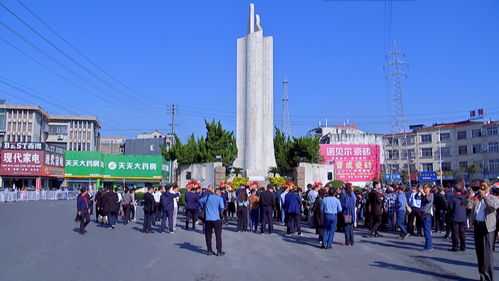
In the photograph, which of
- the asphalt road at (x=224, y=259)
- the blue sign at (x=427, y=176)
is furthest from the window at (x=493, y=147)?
the asphalt road at (x=224, y=259)

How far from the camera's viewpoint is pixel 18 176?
51.4 metres

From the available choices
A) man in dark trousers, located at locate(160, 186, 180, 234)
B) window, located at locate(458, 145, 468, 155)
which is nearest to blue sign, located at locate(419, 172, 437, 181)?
window, located at locate(458, 145, 468, 155)

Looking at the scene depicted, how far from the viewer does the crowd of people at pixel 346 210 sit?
26.0 feet

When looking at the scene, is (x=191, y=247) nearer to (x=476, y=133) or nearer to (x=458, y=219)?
(x=458, y=219)

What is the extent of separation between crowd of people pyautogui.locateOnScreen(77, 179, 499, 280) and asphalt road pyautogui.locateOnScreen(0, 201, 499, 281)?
546mm

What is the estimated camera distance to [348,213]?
12867 mm

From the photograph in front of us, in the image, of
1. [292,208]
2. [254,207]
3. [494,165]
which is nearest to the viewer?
[292,208]

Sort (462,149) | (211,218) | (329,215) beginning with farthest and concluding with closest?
(462,149)
(329,215)
(211,218)

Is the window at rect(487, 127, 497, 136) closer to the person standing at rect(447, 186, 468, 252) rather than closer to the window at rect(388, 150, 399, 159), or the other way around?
the window at rect(388, 150, 399, 159)

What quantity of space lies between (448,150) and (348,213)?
52825 millimetres

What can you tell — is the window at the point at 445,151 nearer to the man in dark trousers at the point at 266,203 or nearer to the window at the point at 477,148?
the window at the point at 477,148

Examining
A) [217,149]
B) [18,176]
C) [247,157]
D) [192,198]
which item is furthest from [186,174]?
[18,176]

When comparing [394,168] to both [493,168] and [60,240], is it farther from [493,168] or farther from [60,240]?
[60,240]

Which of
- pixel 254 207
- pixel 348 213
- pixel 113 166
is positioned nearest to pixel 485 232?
pixel 348 213
